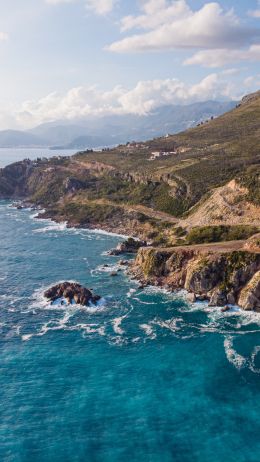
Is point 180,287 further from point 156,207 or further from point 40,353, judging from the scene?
point 156,207

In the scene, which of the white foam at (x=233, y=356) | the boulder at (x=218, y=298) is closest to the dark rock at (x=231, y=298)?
the boulder at (x=218, y=298)

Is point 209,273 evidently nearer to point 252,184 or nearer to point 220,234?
point 220,234

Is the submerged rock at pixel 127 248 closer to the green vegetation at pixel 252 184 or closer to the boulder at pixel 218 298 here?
the green vegetation at pixel 252 184

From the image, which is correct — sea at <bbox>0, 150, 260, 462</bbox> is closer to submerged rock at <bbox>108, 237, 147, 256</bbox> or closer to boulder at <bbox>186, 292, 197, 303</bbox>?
boulder at <bbox>186, 292, 197, 303</bbox>

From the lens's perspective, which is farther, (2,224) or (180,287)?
(2,224)

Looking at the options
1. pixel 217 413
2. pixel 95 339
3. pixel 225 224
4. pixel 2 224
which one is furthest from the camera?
pixel 2 224

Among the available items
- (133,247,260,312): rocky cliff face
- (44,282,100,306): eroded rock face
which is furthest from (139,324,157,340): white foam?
(133,247,260,312): rocky cliff face

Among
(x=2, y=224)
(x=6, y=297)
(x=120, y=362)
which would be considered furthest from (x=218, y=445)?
(x=2, y=224)
